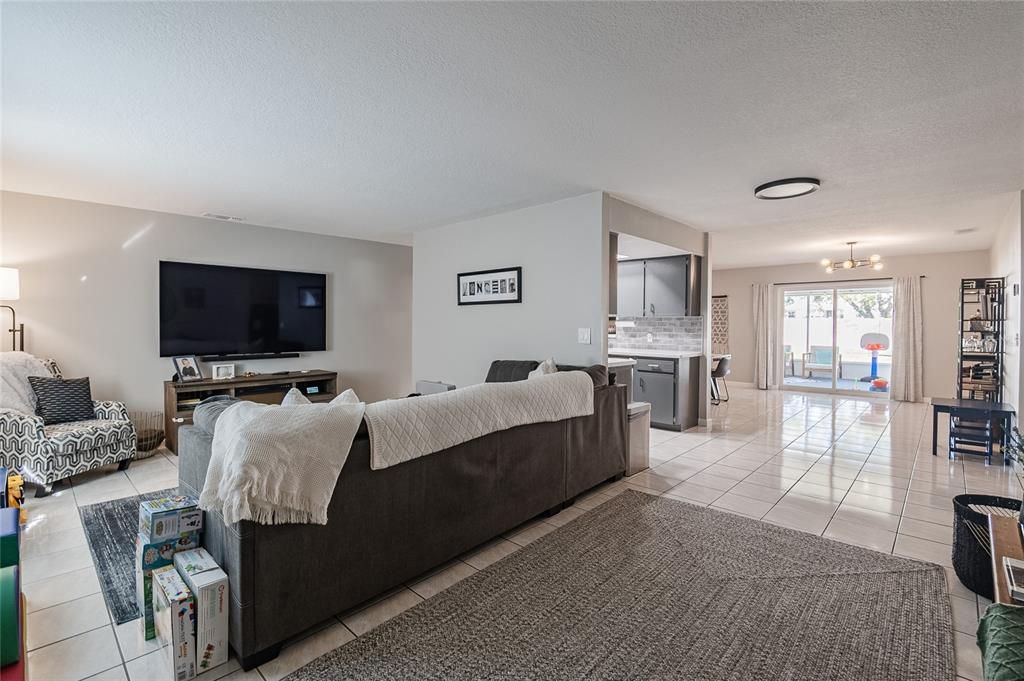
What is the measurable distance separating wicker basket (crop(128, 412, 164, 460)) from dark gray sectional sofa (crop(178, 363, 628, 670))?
286 centimetres

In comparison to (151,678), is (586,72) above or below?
above

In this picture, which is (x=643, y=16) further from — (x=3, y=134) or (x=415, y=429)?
(x=3, y=134)

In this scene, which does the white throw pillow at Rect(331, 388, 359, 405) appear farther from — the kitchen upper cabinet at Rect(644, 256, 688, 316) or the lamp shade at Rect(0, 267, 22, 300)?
the kitchen upper cabinet at Rect(644, 256, 688, 316)

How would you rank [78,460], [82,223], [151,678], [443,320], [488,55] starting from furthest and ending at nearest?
[443,320], [82,223], [78,460], [488,55], [151,678]

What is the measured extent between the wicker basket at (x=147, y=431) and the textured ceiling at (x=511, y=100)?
2.12m

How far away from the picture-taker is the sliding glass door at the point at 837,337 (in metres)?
8.30

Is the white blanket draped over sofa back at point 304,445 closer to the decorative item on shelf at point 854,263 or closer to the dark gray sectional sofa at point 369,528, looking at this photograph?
the dark gray sectional sofa at point 369,528

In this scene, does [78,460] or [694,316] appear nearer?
[78,460]

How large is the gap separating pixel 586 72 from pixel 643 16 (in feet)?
1.37

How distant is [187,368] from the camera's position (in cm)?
494

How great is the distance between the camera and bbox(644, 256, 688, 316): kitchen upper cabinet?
228 inches

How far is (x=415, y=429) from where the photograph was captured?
2.21 m

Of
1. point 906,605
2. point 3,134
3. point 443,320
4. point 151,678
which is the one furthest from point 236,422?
point 443,320

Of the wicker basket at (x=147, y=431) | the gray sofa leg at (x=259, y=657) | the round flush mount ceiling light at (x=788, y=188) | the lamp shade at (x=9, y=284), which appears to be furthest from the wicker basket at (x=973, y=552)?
the lamp shade at (x=9, y=284)
